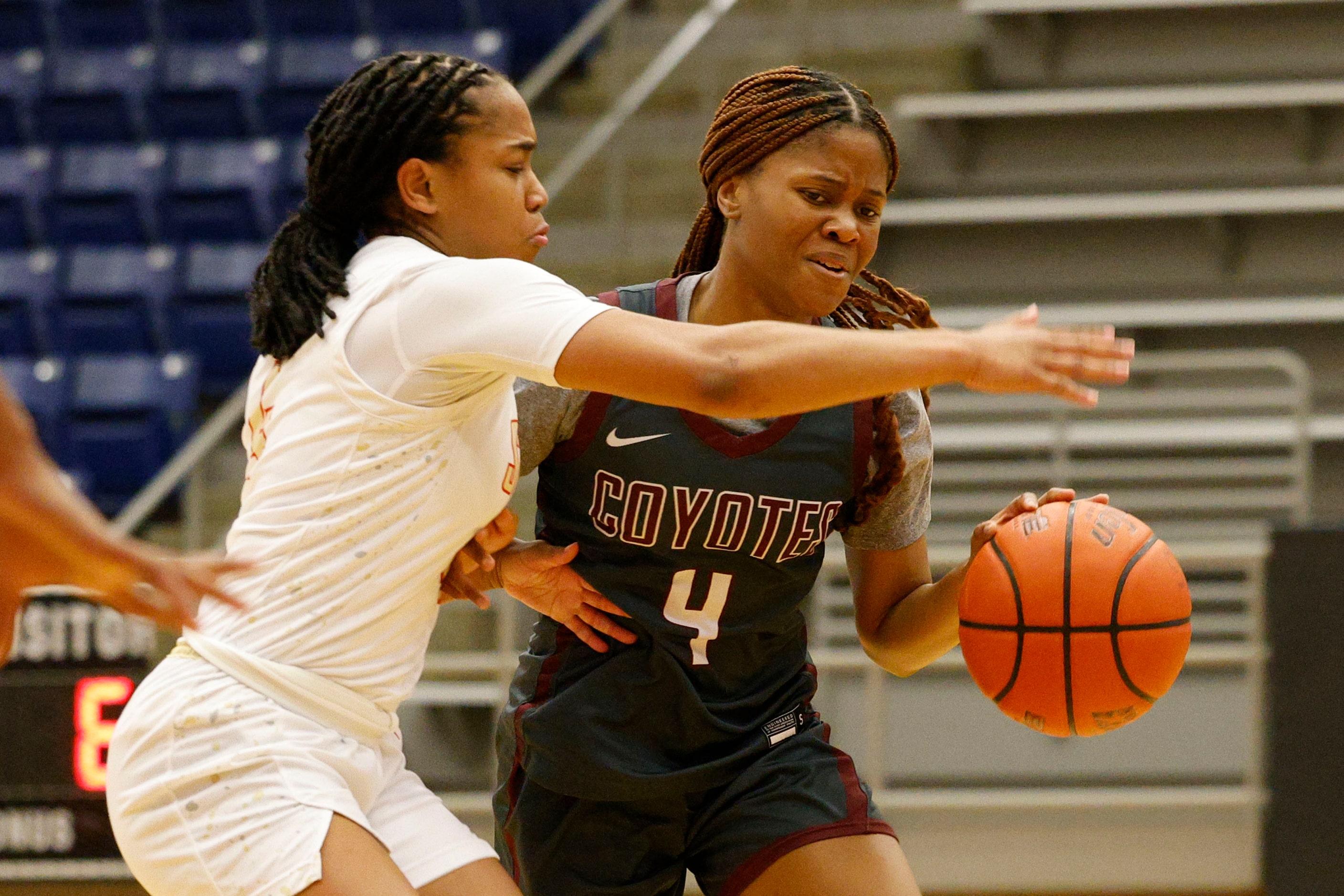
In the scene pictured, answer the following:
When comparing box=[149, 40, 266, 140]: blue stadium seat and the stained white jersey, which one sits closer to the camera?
the stained white jersey

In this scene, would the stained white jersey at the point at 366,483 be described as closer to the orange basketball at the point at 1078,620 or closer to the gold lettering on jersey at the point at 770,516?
the gold lettering on jersey at the point at 770,516

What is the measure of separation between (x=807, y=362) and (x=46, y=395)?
20.5 feet

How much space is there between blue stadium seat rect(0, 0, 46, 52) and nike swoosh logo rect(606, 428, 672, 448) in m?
7.21

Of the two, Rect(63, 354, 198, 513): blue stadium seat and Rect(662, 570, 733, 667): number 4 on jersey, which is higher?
Rect(662, 570, 733, 667): number 4 on jersey

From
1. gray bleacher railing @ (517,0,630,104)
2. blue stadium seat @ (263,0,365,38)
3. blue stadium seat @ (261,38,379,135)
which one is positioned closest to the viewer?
gray bleacher railing @ (517,0,630,104)

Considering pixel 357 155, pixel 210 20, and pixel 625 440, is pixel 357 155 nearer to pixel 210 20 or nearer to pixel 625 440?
pixel 625 440

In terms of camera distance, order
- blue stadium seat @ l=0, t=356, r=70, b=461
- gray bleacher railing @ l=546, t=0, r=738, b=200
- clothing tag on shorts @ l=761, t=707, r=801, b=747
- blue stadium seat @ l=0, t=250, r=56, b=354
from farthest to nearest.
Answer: blue stadium seat @ l=0, t=250, r=56, b=354
blue stadium seat @ l=0, t=356, r=70, b=461
gray bleacher railing @ l=546, t=0, r=738, b=200
clothing tag on shorts @ l=761, t=707, r=801, b=747

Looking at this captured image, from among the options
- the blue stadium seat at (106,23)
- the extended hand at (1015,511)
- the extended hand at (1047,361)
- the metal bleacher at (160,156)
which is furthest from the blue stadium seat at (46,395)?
the extended hand at (1047,361)

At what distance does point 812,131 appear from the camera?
2523mm

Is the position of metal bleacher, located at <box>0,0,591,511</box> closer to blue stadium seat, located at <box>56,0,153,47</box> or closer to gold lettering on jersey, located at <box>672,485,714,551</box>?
blue stadium seat, located at <box>56,0,153,47</box>

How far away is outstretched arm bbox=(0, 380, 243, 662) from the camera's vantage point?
107cm

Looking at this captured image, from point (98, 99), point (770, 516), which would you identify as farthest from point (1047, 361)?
point (98, 99)

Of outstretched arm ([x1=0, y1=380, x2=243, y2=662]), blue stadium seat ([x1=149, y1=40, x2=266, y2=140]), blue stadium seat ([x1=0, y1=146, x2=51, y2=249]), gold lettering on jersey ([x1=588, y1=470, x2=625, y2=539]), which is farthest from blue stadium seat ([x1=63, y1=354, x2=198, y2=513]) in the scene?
outstretched arm ([x1=0, y1=380, x2=243, y2=662])

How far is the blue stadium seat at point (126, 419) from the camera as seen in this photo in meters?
7.15
